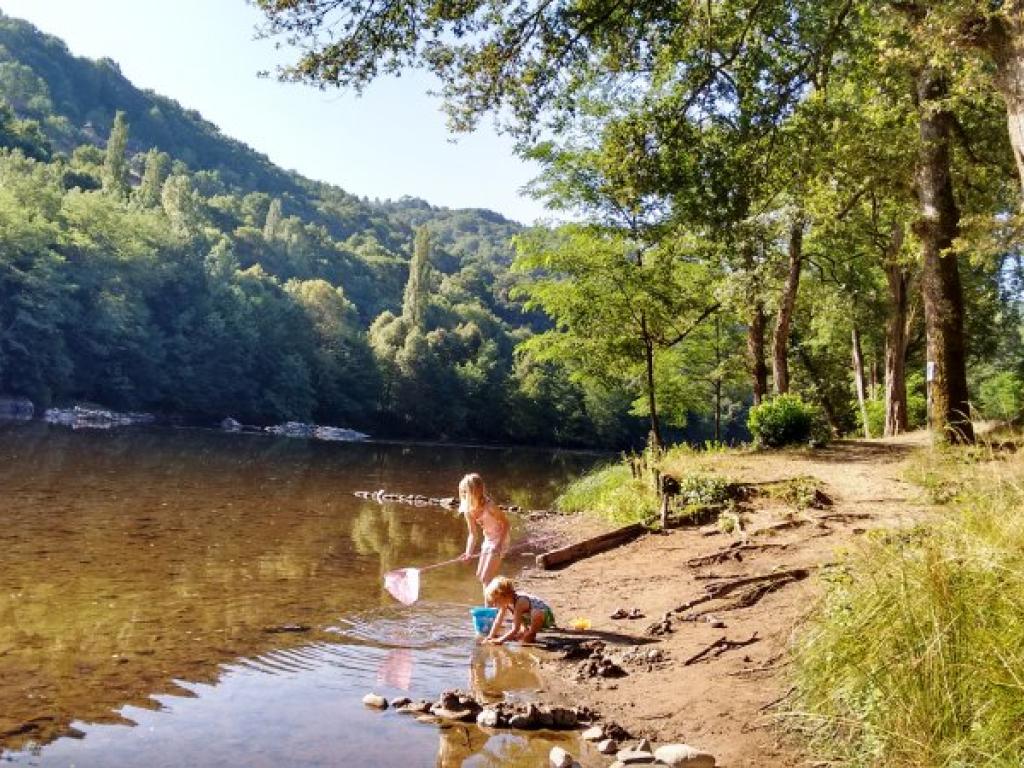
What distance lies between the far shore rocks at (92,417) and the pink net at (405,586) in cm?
5317

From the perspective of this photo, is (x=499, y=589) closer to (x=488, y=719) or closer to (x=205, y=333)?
(x=488, y=719)

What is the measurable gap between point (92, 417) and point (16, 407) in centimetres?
520

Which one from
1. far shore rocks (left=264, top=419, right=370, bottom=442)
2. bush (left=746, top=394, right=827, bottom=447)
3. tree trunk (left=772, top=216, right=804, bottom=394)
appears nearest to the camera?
bush (left=746, top=394, right=827, bottom=447)

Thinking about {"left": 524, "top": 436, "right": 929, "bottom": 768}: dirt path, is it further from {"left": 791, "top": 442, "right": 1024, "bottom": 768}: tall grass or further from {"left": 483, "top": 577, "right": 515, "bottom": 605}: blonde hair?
{"left": 483, "top": 577, "right": 515, "bottom": 605}: blonde hair

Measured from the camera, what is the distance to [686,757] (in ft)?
17.0

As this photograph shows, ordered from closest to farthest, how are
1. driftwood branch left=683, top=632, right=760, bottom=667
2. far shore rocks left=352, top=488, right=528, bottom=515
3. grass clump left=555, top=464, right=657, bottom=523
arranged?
driftwood branch left=683, top=632, right=760, bottom=667
grass clump left=555, top=464, right=657, bottom=523
far shore rocks left=352, top=488, right=528, bottom=515

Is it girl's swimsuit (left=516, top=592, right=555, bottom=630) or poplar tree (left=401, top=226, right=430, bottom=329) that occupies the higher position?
poplar tree (left=401, top=226, right=430, bottom=329)

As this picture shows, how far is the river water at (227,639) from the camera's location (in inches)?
220

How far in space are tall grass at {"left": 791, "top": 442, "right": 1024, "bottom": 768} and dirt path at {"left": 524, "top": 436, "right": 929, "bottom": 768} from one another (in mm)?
492

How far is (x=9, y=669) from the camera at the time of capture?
6.79 m

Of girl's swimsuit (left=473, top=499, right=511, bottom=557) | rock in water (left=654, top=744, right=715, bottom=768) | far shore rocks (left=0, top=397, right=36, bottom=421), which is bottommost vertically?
rock in water (left=654, top=744, right=715, bottom=768)

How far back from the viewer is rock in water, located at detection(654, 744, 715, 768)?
16.8 ft

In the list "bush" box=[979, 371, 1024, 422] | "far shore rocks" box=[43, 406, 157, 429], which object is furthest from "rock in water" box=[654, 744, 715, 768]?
"far shore rocks" box=[43, 406, 157, 429]

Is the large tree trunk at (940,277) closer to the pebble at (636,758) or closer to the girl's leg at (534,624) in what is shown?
the girl's leg at (534,624)
